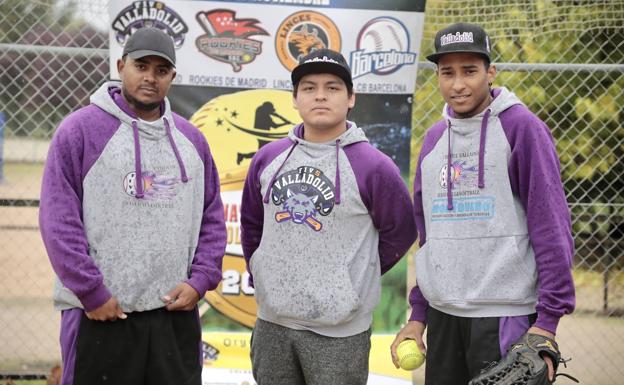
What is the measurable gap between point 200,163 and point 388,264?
3.04 feet

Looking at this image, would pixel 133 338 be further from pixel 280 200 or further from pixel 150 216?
pixel 280 200

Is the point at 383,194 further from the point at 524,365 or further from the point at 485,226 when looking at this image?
the point at 524,365

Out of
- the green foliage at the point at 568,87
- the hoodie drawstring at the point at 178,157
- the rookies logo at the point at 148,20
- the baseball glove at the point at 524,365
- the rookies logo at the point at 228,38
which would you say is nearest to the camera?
the baseball glove at the point at 524,365

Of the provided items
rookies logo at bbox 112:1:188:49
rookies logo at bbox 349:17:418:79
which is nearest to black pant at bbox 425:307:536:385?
rookies logo at bbox 349:17:418:79

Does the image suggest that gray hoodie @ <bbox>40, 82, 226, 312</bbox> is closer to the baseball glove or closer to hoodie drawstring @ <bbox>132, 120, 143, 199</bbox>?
hoodie drawstring @ <bbox>132, 120, 143, 199</bbox>

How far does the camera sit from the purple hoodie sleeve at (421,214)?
10.7 feet

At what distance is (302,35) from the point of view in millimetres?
4977

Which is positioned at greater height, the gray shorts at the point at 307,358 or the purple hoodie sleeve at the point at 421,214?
the purple hoodie sleeve at the point at 421,214

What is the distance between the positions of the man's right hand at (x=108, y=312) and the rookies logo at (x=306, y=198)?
719 mm

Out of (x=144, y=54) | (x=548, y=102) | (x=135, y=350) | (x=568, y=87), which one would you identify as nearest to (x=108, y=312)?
(x=135, y=350)

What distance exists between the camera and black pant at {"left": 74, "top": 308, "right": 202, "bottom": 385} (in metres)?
3.09

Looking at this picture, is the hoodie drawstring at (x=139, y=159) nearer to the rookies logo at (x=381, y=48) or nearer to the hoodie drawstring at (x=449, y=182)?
the hoodie drawstring at (x=449, y=182)

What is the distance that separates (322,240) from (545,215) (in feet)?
2.88

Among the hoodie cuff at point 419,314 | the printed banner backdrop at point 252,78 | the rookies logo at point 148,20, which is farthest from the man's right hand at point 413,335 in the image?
the rookies logo at point 148,20
